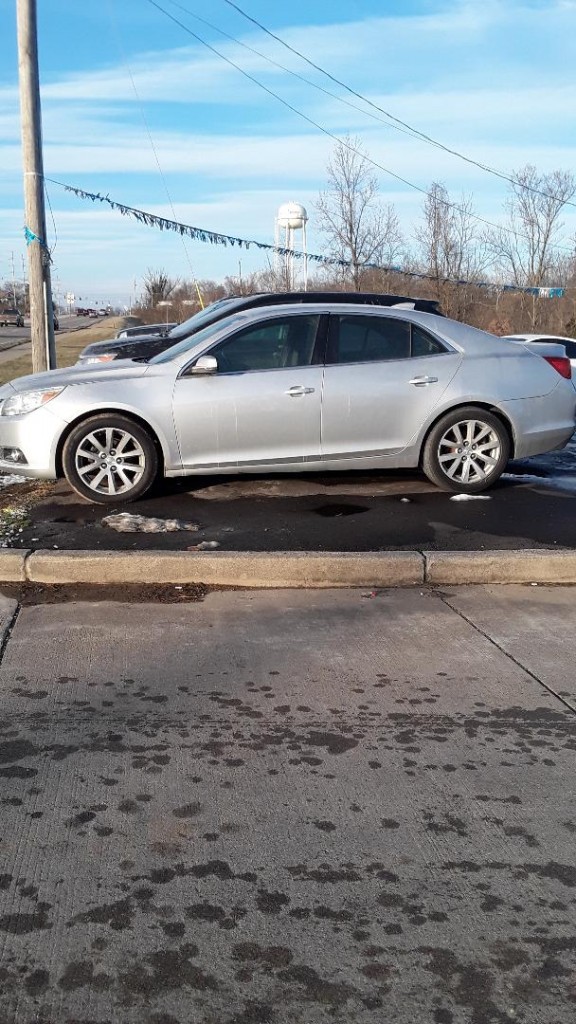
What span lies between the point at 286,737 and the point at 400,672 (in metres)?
0.85

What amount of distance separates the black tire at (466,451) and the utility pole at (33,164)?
649 centimetres

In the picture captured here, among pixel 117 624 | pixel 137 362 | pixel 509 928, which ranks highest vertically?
pixel 137 362

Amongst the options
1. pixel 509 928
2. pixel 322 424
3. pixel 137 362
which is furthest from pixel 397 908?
pixel 137 362

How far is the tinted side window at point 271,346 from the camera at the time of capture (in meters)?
6.82

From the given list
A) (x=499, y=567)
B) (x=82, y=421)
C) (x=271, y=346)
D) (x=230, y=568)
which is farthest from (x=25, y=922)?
(x=271, y=346)

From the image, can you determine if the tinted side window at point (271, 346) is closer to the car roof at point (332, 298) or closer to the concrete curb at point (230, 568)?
the concrete curb at point (230, 568)

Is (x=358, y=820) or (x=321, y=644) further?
(x=321, y=644)

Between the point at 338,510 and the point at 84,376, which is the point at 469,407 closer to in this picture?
the point at 338,510

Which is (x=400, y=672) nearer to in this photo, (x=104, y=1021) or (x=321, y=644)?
(x=321, y=644)

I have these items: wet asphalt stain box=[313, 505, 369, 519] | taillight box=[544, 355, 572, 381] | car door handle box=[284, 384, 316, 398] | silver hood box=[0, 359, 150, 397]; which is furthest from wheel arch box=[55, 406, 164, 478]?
taillight box=[544, 355, 572, 381]

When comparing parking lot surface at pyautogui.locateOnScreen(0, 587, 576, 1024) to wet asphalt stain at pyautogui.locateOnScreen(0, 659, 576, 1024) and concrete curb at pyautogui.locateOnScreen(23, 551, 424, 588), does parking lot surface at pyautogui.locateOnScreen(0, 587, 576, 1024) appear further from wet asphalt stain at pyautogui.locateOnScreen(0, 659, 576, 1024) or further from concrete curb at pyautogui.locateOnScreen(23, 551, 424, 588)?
concrete curb at pyautogui.locateOnScreen(23, 551, 424, 588)

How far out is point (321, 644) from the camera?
4.36m

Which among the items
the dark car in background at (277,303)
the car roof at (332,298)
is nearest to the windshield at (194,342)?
the dark car in background at (277,303)

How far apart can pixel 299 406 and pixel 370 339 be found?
0.90 meters
